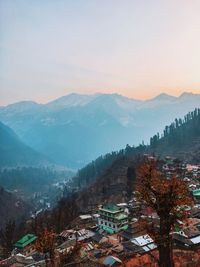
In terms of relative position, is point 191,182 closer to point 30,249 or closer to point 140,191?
point 30,249

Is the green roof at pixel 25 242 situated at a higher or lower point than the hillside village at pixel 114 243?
lower

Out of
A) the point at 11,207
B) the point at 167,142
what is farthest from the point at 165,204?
the point at 11,207

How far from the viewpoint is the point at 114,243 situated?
3953 centimetres

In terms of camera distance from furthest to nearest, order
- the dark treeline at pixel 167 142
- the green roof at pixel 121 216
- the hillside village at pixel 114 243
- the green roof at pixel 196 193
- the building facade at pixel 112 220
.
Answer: the dark treeline at pixel 167 142 < the green roof at pixel 196 193 < the green roof at pixel 121 216 < the building facade at pixel 112 220 < the hillside village at pixel 114 243

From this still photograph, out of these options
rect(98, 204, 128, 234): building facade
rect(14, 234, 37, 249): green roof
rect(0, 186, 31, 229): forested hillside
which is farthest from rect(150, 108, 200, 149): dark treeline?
rect(14, 234, 37, 249): green roof

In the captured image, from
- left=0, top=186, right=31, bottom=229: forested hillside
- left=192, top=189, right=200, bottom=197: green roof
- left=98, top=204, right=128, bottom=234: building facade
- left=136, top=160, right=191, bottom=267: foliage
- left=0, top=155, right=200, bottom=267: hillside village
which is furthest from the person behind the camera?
left=0, top=186, right=31, bottom=229: forested hillside

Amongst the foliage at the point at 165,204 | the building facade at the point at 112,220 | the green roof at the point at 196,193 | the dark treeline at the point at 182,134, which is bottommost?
the building facade at the point at 112,220

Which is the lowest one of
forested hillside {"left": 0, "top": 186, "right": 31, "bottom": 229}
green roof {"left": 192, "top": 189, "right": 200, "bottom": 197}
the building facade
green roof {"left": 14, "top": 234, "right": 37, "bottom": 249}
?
forested hillside {"left": 0, "top": 186, "right": 31, "bottom": 229}

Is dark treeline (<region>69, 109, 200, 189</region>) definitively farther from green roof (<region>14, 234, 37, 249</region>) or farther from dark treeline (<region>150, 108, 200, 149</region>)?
green roof (<region>14, 234, 37, 249</region>)

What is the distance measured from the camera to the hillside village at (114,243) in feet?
78.6

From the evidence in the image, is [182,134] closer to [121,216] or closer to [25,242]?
[121,216]

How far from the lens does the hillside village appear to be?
23947 millimetres

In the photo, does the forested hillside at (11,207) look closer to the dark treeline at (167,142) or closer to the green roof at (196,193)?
the dark treeline at (167,142)

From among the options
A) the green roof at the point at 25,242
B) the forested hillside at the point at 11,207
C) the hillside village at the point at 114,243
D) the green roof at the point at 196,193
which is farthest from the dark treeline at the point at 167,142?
the green roof at the point at 25,242
